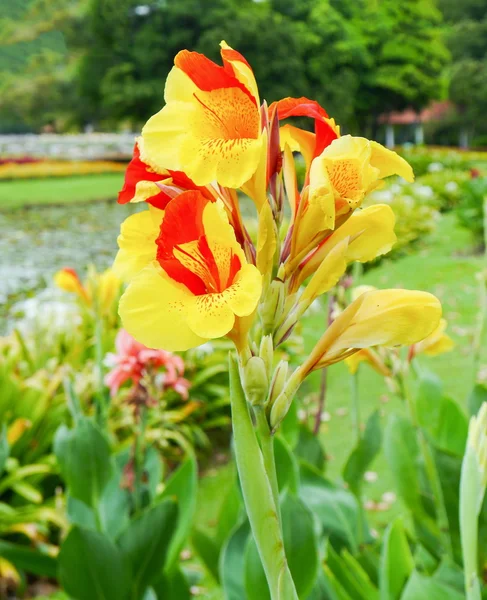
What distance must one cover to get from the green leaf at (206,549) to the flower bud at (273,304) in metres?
0.65

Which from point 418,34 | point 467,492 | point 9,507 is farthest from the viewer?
point 418,34

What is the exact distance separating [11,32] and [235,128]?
19824mm

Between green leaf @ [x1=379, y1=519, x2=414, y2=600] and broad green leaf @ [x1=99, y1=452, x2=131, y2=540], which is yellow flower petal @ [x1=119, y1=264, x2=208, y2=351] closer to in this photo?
green leaf @ [x1=379, y1=519, x2=414, y2=600]

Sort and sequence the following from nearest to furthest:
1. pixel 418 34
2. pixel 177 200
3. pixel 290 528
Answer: pixel 177 200 < pixel 290 528 < pixel 418 34

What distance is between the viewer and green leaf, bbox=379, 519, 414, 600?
660 mm

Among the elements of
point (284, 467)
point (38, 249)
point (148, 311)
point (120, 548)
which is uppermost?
point (148, 311)

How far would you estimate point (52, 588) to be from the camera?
1439mm

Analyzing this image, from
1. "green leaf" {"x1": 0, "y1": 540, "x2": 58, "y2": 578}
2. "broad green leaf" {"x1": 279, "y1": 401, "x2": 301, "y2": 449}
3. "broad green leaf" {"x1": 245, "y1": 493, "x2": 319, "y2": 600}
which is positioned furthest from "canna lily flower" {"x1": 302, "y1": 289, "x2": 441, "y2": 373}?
"green leaf" {"x1": 0, "y1": 540, "x2": 58, "y2": 578}

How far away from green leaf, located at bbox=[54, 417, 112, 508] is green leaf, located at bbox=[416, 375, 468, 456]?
1.59 feet

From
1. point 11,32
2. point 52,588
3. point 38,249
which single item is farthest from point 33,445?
point 11,32

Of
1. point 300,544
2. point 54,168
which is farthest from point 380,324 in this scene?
point 54,168

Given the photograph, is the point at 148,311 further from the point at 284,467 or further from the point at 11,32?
the point at 11,32

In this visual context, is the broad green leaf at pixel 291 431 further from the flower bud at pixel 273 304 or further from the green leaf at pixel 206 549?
the flower bud at pixel 273 304

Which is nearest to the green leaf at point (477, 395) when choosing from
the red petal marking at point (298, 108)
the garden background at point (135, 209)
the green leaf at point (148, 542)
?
the garden background at point (135, 209)
